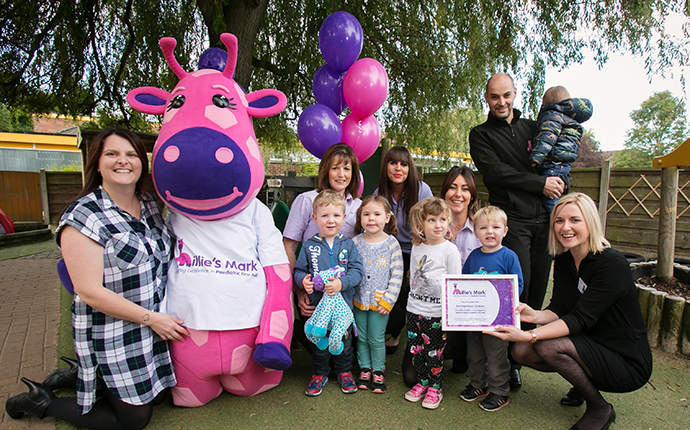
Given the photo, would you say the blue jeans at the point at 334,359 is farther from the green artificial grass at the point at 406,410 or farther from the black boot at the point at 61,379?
the black boot at the point at 61,379

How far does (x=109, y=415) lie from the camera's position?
2.21 metres

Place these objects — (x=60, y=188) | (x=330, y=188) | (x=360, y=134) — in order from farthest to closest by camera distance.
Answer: (x=60, y=188) → (x=360, y=134) → (x=330, y=188)

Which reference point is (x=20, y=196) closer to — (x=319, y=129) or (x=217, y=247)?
(x=319, y=129)

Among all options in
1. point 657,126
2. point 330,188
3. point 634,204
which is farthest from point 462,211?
point 657,126

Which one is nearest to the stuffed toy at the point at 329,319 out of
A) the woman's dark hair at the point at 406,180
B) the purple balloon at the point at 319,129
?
the woman's dark hair at the point at 406,180

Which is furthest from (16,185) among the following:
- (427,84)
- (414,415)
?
(414,415)

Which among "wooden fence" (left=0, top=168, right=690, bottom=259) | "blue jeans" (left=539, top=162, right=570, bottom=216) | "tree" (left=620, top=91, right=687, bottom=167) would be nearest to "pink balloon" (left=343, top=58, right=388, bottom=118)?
"blue jeans" (left=539, top=162, right=570, bottom=216)

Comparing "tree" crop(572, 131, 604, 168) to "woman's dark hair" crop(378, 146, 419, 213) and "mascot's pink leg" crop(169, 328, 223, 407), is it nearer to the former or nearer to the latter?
"woman's dark hair" crop(378, 146, 419, 213)

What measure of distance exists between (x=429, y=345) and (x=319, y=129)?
6.52 feet

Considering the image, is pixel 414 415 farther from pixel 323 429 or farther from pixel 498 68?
pixel 498 68

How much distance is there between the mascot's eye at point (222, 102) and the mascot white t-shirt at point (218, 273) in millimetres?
637

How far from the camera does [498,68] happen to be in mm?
6461

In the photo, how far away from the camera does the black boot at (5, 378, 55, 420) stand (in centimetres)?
231

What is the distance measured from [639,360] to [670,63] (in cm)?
450
